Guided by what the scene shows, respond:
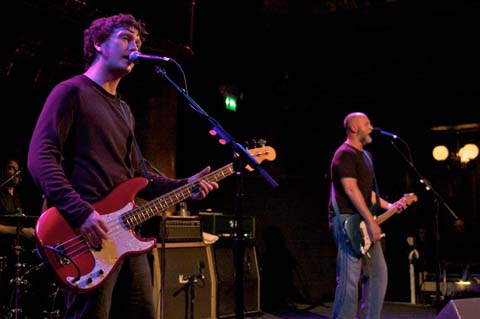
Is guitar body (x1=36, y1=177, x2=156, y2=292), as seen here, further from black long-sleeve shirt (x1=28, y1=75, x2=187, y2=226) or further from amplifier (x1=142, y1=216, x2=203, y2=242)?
amplifier (x1=142, y1=216, x2=203, y2=242)

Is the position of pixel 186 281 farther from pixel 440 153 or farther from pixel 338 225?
pixel 440 153

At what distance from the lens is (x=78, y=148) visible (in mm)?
2824

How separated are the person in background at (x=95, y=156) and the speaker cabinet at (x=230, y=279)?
12.9ft

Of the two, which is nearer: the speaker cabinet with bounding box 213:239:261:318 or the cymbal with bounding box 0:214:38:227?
the cymbal with bounding box 0:214:38:227

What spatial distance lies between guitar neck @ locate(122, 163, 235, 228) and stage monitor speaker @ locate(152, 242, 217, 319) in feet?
8.95

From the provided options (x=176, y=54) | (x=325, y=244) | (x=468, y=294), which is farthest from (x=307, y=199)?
(x=468, y=294)

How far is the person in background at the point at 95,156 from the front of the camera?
104 inches

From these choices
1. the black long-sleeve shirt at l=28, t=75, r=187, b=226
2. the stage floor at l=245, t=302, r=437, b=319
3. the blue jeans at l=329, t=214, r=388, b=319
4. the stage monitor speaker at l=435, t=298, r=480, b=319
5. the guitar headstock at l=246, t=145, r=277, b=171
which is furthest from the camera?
the stage floor at l=245, t=302, r=437, b=319

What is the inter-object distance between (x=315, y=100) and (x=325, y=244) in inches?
114

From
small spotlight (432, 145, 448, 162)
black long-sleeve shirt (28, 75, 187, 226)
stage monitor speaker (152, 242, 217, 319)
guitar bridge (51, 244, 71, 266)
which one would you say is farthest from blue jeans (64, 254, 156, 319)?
small spotlight (432, 145, 448, 162)

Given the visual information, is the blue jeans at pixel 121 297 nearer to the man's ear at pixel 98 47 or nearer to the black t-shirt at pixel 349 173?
the man's ear at pixel 98 47

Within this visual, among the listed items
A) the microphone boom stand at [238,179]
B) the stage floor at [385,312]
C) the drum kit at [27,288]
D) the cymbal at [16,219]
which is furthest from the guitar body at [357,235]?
the drum kit at [27,288]

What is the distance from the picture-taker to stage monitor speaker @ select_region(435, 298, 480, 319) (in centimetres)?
286

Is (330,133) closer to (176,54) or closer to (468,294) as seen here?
(176,54)
